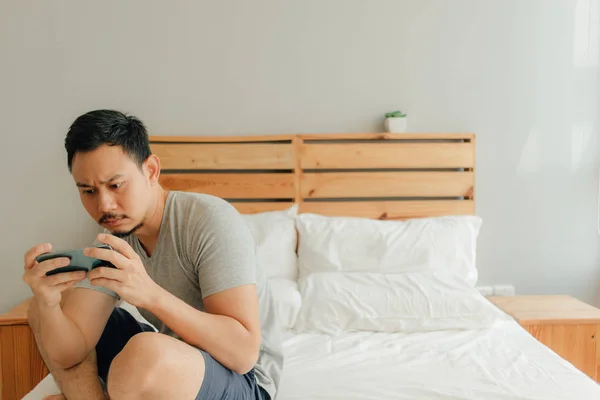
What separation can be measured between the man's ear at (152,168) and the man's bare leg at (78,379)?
0.42 m

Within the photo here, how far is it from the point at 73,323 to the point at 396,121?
174cm

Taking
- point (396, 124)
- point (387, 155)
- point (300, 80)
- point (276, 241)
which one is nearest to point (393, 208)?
point (387, 155)

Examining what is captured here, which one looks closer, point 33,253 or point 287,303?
point 33,253

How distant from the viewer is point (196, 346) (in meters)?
1.16

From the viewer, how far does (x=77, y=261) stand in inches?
44.4

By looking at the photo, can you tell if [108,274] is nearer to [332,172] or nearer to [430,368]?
[430,368]

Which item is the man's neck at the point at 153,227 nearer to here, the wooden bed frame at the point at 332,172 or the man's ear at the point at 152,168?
the man's ear at the point at 152,168

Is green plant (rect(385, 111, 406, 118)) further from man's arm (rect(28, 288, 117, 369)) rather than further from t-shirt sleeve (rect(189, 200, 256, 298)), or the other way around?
man's arm (rect(28, 288, 117, 369))

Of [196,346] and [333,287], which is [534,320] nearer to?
[333,287]

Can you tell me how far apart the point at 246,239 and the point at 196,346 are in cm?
27

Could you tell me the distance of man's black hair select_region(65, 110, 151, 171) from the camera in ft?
4.01

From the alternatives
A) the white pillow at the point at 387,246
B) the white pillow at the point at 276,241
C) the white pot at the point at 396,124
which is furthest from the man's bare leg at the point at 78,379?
the white pot at the point at 396,124

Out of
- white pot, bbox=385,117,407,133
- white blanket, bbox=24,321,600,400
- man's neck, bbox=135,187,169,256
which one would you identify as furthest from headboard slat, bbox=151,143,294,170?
man's neck, bbox=135,187,169,256

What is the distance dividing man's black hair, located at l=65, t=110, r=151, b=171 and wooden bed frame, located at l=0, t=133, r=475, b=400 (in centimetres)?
124
